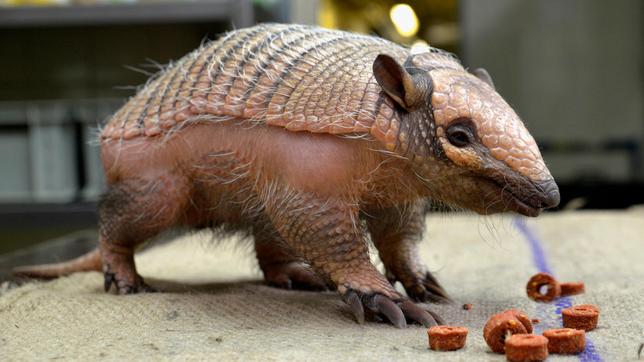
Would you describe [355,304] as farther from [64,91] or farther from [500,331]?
[64,91]

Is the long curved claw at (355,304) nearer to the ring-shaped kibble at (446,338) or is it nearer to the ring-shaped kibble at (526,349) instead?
the ring-shaped kibble at (446,338)

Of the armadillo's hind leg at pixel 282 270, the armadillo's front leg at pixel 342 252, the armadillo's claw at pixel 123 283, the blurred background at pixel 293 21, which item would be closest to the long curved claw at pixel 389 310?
the armadillo's front leg at pixel 342 252

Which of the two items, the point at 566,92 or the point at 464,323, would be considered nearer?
the point at 464,323

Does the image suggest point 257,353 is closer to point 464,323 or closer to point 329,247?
point 329,247

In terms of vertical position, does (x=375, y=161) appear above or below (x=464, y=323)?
above

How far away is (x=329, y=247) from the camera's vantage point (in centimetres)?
222

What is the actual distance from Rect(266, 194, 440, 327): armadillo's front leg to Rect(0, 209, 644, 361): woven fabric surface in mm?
66

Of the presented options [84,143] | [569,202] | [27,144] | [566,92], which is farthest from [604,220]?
[27,144]

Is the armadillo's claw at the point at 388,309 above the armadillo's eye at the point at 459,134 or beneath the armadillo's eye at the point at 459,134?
beneath

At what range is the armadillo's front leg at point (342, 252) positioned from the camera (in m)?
2.21

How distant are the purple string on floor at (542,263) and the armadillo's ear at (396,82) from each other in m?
0.76

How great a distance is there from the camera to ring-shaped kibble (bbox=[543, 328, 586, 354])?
1801mm

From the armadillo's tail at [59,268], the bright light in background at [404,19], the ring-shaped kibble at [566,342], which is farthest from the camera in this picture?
the bright light in background at [404,19]

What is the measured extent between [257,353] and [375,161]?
0.67 meters
